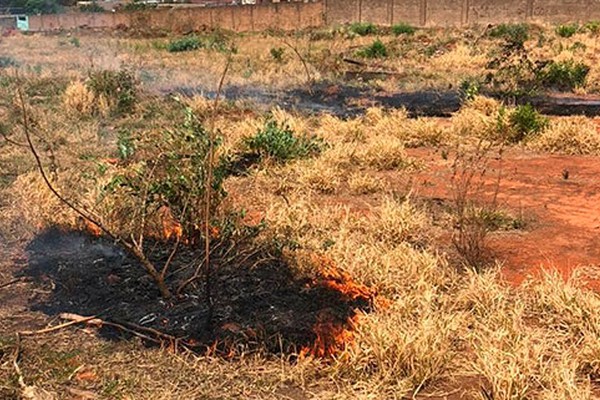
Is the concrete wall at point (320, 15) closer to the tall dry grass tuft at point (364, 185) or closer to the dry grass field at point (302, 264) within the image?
the dry grass field at point (302, 264)

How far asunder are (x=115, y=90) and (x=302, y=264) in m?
7.99

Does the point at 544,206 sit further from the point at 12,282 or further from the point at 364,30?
the point at 364,30

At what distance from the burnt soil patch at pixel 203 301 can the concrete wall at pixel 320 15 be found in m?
34.3

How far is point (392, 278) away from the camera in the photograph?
438 cm

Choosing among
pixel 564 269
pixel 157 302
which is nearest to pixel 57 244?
pixel 157 302

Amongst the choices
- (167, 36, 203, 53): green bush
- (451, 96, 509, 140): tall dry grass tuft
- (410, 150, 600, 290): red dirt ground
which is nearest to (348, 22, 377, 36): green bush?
(167, 36, 203, 53): green bush

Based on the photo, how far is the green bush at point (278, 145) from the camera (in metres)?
7.91

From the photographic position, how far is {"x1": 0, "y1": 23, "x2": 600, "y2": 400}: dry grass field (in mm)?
3369

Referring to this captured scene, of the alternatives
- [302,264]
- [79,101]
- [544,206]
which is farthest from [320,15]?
[302,264]

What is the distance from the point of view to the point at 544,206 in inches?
248

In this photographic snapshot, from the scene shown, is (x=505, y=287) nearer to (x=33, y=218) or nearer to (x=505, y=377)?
(x=505, y=377)

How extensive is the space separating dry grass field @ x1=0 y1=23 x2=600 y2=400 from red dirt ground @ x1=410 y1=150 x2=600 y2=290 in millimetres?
25

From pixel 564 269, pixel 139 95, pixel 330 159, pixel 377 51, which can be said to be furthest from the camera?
pixel 377 51

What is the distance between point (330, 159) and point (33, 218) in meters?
3.41
